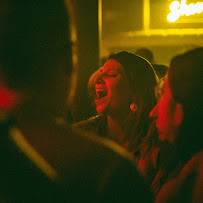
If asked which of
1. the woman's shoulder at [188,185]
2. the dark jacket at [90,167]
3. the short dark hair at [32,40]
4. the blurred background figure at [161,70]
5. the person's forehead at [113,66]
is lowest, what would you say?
the blurred background figure at [161,70]

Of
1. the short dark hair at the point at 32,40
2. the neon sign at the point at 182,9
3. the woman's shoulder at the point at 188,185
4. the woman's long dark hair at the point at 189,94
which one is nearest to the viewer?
the short dark hair at the point at 32,40

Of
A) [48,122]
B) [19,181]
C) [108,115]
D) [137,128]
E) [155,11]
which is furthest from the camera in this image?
[155,11]

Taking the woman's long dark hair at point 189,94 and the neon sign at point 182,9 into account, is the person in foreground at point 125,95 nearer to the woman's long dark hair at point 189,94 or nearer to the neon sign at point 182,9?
the woman's long dark hair at point 189,94

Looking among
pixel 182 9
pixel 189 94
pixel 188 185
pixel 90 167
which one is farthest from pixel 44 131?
pixel 182 9

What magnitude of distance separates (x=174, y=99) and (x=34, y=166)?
1.11m

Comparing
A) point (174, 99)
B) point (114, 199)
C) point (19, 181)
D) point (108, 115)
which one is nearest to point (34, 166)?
point (19, 181)

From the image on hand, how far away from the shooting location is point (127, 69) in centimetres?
284

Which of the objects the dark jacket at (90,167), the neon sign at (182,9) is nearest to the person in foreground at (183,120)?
the dark jacket at (90,167)

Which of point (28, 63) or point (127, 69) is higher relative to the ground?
point (28, 63)

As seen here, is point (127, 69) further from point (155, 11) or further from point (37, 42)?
point (155, 11)

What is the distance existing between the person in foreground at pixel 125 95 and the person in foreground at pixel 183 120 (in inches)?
39.5

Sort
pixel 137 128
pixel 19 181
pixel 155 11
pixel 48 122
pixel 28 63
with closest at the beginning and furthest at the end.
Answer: pixel 19 181 → pixel 28 63 → pixel 48 122 → pixel 137 128 → pixel 155 11

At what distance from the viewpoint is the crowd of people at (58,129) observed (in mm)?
639

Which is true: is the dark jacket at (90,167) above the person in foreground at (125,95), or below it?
above
